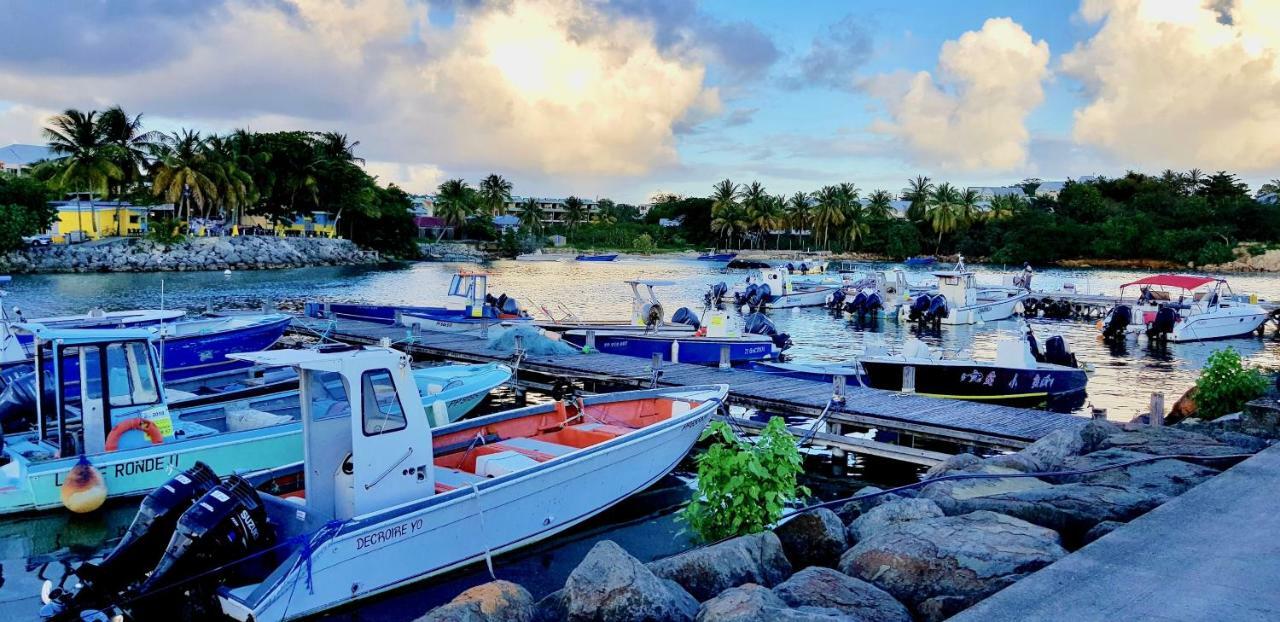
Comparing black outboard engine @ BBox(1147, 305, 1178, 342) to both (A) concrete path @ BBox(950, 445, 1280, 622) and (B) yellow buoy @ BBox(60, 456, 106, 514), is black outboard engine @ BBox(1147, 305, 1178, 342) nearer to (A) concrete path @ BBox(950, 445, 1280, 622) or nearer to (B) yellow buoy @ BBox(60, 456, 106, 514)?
(A) concrete path @ BBox(950, 445, 1280, 622)

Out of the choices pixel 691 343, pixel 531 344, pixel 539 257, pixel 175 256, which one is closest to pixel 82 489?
pixel 531 344

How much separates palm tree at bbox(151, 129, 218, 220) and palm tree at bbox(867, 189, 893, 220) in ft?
302

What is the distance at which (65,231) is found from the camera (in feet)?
270

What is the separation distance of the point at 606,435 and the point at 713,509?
487 centimetres

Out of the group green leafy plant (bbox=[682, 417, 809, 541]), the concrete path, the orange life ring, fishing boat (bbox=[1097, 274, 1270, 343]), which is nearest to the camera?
the concrete path

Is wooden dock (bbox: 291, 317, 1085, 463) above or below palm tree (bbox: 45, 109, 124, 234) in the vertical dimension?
below

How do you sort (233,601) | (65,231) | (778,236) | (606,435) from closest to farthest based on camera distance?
(233,601), (606,435), (65,231), (778,236)

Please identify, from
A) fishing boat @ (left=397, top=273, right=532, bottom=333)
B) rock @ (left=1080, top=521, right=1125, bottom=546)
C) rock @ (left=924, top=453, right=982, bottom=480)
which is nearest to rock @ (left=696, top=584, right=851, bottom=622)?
rock @ (left=1080, top=521, right=1125, bottom=546)

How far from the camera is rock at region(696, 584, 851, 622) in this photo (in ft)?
19.1

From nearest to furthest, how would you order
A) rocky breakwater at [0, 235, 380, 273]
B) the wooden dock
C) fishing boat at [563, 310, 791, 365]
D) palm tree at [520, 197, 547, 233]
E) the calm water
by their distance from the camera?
the calm water → the wooden dock → fishing boat at [563, 310, 791, 365] → rocky breakwater at [0, 235, 380, 273] → palm tree at [520, 197, 547, 233]

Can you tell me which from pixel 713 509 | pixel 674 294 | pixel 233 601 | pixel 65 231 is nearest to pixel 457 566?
pixel 233 601

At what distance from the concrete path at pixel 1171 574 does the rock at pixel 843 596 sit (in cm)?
75

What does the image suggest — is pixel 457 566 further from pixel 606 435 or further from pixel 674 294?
pixel 674 294

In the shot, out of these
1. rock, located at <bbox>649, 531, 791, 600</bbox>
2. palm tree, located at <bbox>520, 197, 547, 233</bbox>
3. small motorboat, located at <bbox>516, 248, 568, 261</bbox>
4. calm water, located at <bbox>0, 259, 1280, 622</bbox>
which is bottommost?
calm water, located at <bbox>0, 259, 1280, 622</bbox>
